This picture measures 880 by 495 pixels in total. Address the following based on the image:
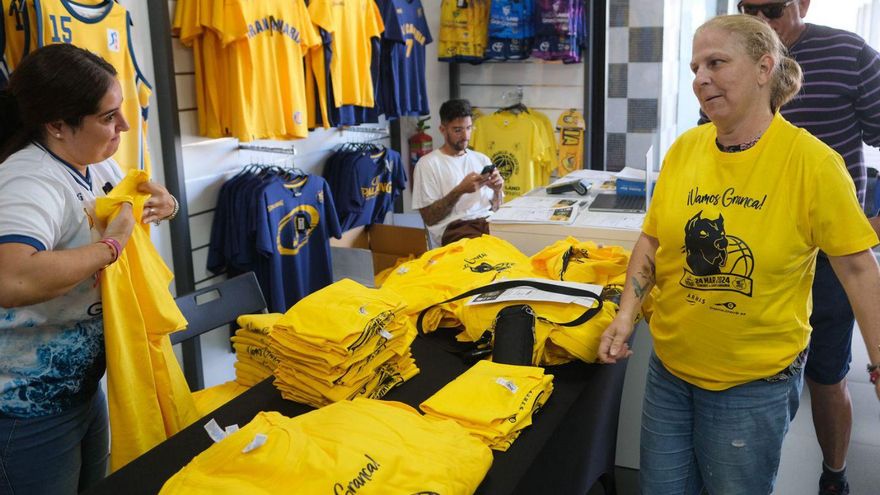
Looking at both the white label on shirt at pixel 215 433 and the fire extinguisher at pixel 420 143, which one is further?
the fire extinguisher at pixel 420 143

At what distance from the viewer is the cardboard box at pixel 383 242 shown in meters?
4.80

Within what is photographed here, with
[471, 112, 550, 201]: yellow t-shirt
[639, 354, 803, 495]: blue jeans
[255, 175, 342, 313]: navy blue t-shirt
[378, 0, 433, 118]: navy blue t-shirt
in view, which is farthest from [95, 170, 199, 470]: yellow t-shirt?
[471, 112, 550, 201]: yellow t-shirt

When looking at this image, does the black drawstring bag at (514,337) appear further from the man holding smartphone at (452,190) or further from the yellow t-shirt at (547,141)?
the yellow t-shirt at (547,141)

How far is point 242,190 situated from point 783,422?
2.76 meters

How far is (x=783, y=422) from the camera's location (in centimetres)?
176

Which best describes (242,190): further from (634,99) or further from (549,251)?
(634,99)

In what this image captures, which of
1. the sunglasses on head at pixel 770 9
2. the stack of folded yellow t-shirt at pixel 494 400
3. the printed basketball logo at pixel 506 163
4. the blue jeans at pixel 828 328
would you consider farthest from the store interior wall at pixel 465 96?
the stack of folded yellow t-shirt at pixel 494 400

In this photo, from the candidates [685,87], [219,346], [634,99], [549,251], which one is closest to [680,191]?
[549,251]

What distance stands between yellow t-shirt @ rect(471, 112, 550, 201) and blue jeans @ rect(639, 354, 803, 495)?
358 centimetres

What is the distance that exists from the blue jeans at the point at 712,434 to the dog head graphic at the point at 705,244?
0.97ft

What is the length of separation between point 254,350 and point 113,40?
165 cm

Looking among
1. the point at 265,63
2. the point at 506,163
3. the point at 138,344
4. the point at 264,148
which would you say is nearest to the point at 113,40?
the point at 265,63

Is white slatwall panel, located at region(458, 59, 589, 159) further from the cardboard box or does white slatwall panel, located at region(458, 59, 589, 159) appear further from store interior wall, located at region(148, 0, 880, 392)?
the cardboard box

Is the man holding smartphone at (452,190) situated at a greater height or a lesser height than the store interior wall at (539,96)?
lesser
